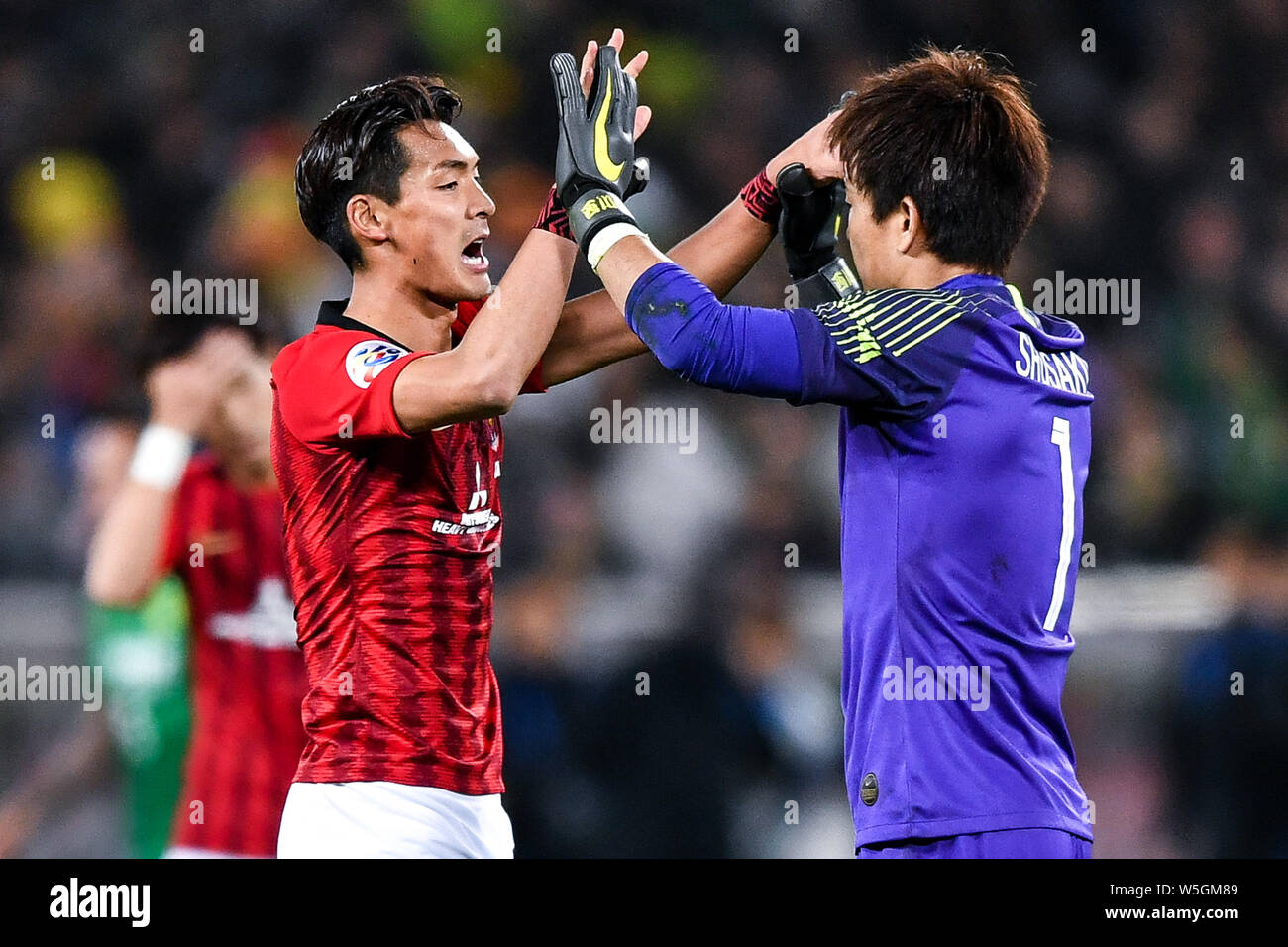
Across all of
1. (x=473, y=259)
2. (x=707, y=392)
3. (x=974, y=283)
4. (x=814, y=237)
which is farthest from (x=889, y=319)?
(x=707, y=392)

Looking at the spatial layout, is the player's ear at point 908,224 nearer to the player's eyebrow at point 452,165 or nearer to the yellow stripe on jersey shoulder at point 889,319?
the yellow stripe on jersey shoulder at point 889,319

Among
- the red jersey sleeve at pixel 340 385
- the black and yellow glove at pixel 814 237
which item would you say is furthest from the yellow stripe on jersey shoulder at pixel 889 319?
the red jersey sleeve at pixel 340 385

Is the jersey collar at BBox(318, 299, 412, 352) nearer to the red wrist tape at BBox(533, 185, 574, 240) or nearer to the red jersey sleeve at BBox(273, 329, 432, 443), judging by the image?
the red jersey sleeve at BBox(273, 329, 432, 443)

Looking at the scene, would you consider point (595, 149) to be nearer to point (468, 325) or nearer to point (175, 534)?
point (468, 325)

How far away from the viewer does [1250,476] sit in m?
5.64

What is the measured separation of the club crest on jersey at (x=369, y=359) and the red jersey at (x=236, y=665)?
166 centimetres

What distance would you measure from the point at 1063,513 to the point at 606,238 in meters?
0.96

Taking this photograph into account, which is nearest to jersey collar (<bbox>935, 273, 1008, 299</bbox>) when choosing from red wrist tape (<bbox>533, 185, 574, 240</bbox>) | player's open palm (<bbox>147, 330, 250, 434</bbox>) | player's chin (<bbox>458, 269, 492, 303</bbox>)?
red wrist tape (<bbox>533, 185, 574, 240</bbox>)

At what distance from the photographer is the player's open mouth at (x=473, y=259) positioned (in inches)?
116

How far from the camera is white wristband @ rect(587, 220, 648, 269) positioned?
268 centimetres

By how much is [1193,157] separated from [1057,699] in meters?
4.30

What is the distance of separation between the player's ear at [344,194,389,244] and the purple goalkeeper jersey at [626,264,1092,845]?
27.6 inches

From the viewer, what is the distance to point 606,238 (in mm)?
2693

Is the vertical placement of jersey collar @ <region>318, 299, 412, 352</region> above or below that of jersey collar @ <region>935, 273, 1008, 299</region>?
above
